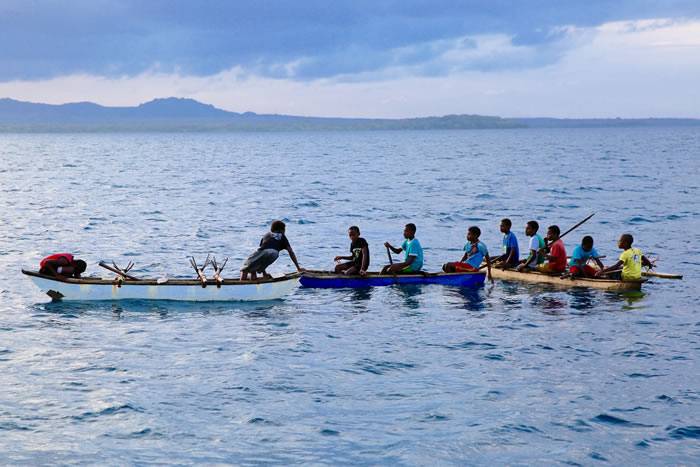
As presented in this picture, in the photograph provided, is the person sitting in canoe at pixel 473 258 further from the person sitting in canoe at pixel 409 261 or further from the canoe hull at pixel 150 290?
the canoe hull at pixel 150 290

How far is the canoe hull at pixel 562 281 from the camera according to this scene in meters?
23.5

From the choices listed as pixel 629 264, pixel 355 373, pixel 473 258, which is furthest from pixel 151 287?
pixel 629 264

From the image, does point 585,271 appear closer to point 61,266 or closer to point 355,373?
point 355,373

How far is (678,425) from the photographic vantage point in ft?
45.4

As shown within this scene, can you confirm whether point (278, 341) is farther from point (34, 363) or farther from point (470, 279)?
point (470, 279)

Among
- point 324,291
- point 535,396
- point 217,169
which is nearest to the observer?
point 535,396

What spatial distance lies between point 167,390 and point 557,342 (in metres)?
8.22

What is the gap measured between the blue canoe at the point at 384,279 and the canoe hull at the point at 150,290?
6.94ft

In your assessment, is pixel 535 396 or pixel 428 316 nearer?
pixel 535 396

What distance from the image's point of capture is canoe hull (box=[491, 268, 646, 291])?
23547 millimetres

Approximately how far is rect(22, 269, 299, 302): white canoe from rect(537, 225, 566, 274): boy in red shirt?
7.19m

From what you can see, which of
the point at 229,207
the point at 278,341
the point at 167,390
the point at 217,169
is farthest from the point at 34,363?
the point at 217,169

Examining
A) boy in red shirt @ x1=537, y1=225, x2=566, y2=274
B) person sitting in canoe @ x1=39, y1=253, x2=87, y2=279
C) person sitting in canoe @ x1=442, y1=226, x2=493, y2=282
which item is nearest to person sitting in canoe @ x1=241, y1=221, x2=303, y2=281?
person sitting in canoe @ x1=39, y1=253, x2=87, y2=279

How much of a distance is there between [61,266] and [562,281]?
13.2m
